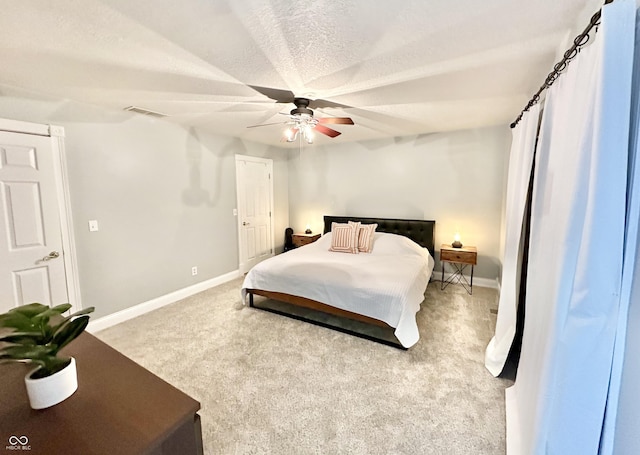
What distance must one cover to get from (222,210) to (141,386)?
11.4 ft

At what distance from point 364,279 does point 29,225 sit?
3.11 meters

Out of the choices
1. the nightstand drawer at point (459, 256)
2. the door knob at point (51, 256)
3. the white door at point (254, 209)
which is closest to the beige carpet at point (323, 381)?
the nightstand drawer at point (459, 256)

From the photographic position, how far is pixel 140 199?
10.4 feet

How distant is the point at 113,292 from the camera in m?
2.97

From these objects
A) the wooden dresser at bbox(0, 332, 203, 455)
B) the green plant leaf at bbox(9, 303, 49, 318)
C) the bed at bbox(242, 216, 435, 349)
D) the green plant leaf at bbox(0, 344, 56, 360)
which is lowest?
the bed at bbox(242, 216, 435, 349)

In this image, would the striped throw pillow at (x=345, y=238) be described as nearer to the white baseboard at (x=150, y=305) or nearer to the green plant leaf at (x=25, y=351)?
the white baseboard at (x=150, y=305)

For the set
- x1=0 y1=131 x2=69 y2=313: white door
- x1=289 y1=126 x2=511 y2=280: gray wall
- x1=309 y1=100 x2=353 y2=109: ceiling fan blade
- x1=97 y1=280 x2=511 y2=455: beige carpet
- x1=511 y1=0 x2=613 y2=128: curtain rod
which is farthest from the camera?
x1=289 y1=126 x2=511 y2=280: gray wall

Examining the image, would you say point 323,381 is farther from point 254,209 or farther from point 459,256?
point 254,209

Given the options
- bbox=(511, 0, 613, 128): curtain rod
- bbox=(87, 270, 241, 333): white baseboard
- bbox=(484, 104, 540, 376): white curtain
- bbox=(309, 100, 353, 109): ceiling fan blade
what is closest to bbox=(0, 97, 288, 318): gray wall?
bbox=(87, 270, 241, 333): white baseboard

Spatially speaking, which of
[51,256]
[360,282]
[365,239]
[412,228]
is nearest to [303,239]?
[365,239]

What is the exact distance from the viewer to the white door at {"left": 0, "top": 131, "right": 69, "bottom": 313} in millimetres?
2262

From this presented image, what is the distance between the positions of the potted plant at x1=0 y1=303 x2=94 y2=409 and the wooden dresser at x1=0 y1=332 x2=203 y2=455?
46 millimetres

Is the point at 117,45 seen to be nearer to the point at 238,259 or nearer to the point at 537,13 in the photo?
the point at 537,13

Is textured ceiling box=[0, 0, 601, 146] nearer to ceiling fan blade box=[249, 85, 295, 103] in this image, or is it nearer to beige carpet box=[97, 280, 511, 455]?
ceiling fan blade box=[249, 85, 295, 103]
